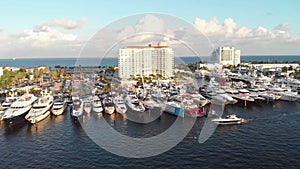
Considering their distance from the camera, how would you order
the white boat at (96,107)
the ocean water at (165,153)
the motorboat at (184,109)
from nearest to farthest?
the ocean water at (165,153)
the motorboat at (184,109)
the white boat at (96,107)

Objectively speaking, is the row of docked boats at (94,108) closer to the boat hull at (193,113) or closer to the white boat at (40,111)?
the white boat at (40,111)

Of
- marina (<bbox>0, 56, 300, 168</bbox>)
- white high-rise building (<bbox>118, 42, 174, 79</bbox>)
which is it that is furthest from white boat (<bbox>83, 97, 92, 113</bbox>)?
white high-rise building (<bbox>118, 42, 174, 79</bbox>)

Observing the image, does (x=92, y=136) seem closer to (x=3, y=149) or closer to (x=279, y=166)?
(x=3, y=149)

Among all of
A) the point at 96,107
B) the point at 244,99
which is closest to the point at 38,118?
the point at 96,107

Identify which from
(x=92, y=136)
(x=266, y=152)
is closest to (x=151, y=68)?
(x=92, y=136)

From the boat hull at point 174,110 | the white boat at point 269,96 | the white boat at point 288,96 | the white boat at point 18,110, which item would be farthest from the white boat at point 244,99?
the white boat at point 18,110

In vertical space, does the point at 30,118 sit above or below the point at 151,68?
below

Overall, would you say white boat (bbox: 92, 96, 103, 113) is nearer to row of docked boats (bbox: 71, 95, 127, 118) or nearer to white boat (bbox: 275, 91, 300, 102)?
row of docked boats (bbox: 71, 95, 127, 118)
